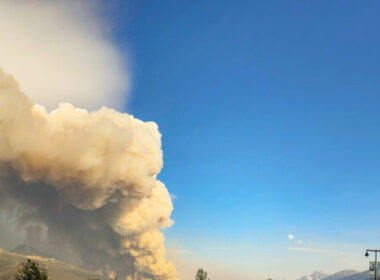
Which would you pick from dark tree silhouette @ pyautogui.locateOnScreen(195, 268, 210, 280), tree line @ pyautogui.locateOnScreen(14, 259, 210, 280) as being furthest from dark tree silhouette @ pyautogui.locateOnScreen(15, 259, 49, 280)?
dark tree silhouette @ pyautogui.locateOnScreen(195, 268, 210, 280)

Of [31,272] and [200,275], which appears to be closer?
[31,272]

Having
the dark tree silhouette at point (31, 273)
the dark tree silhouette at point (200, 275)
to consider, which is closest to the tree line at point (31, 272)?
the dark tree silhouette at point (31, 273)

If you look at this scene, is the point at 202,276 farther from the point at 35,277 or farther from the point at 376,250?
the point at 35,277

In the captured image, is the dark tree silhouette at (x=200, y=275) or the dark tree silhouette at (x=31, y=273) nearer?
the dark tree silhouette at (x=31, y=273)

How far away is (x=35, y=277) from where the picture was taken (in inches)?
1752

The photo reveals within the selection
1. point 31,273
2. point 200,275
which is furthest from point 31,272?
point 200,275

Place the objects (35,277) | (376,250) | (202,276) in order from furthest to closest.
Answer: (202,276)
(376,250)
(35,277)

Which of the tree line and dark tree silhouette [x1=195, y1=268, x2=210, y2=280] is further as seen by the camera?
dark tree silhouette [x1=195, y1=268, x2=210, y2=280]

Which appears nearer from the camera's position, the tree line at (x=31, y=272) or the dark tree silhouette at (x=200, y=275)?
the tree line at (x=31, y=272)

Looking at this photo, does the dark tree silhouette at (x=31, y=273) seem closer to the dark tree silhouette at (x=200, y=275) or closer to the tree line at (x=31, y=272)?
the tree line at (x=31, y=272)

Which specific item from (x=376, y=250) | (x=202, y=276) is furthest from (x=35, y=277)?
(x=202, y=276)

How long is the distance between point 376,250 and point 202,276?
179 feet

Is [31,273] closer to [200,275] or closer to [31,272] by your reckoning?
[31,272]

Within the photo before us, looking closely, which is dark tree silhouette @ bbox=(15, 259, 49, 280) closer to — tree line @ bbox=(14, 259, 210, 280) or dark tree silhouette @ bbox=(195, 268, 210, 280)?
tree line @ bbox=(14, 259, 210, 280)
